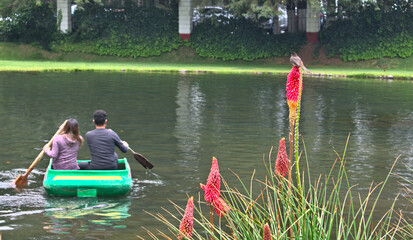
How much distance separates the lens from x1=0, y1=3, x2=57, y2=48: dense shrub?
4916 cm

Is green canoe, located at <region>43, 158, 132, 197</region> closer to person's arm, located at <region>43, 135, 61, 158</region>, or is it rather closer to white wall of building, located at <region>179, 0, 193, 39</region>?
person's arm, located at <region>43, 135, 61, 158</region>

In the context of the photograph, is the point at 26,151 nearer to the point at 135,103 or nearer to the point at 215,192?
the point at 135,103

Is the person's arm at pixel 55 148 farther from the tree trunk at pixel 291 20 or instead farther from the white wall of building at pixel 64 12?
the white wall of building at pixel 64 12

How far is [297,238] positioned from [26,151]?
11.8 meters

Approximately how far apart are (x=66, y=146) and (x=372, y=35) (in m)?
36.9

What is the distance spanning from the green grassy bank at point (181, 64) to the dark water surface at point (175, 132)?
476cm

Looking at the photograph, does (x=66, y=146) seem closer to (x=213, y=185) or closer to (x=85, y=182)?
(x=85, y=182)

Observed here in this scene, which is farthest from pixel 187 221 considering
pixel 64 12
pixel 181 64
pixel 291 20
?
pixel 64 12

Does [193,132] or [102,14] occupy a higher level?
[102,14]

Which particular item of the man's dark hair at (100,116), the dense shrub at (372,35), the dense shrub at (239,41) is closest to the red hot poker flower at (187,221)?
the man's dark hair at (100,116)

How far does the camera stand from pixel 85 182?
1090 cm

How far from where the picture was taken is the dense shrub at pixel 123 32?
4841cm

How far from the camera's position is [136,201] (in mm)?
10969

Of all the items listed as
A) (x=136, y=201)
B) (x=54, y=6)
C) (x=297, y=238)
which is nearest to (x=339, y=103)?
(x=136, y=201)
